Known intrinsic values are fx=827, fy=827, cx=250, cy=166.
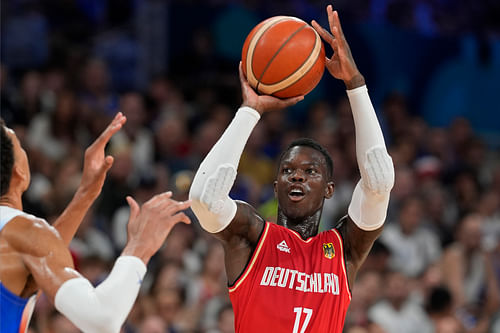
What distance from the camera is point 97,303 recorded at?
11.5 ft

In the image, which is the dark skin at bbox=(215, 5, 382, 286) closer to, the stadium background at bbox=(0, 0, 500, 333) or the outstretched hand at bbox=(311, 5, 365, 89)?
the outstretched hand at bbox=(311, 5, 365, 89)

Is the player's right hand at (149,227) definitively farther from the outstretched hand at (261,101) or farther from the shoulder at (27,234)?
the outstretched hand at (261,101)

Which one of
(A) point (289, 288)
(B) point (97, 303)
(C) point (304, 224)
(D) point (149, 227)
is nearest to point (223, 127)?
(C) point (304, 224)

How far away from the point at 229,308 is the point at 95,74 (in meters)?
3.99

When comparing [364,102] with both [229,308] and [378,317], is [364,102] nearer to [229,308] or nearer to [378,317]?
[229,308]

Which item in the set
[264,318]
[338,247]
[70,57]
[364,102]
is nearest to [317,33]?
[364,102]

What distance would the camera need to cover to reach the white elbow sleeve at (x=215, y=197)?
13.7 ft

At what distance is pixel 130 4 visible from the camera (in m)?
12.7

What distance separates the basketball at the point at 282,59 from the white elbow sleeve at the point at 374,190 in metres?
0.54

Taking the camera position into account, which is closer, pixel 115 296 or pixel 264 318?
pixel 115 296

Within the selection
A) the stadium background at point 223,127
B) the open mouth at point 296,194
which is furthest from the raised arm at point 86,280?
the stadium background at point 223,127

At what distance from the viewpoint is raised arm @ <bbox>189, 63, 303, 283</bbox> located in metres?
4.20

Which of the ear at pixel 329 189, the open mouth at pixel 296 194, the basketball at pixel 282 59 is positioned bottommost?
the ear at pixel 329 189

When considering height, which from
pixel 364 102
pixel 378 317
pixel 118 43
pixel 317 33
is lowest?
pixel 378 317
